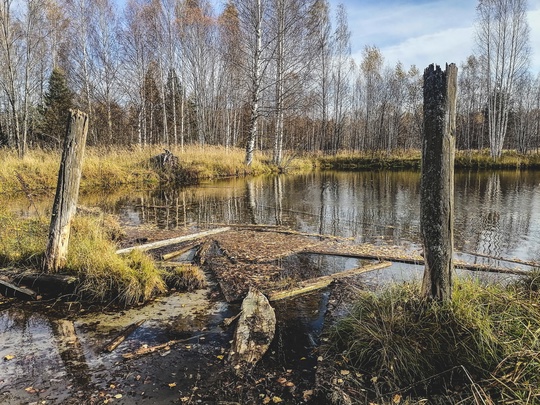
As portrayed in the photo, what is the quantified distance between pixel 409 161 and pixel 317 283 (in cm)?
3109

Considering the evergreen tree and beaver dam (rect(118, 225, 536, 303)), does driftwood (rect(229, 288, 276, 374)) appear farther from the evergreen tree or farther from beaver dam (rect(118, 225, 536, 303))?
the evergreen tree

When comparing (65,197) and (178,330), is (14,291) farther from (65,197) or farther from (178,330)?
(178,330)

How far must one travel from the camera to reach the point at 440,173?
3.28 metres

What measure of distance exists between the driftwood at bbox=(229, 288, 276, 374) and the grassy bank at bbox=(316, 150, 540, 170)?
28775mm

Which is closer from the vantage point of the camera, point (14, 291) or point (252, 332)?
point (252, 332)

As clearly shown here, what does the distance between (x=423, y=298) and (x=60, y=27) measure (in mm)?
30941

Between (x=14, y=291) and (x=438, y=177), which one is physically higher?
(x=438, y=177)

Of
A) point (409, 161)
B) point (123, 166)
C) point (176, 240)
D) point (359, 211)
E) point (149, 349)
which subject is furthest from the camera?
point (409, 161)

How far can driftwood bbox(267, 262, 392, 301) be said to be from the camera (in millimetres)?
4945

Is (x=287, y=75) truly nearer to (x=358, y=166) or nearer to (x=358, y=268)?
(x=358, y=166)

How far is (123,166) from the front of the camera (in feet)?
66.0

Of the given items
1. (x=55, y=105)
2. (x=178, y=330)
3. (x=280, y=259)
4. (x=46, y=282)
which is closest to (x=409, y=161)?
(x=280, y=259)

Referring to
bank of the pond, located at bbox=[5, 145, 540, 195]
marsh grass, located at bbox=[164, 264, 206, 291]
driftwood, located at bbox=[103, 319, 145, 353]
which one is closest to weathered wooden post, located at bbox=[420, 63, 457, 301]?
driftwood, located at bbox=[103, 319, 145, 353]

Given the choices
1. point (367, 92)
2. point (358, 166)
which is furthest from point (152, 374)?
point (367, 92)
